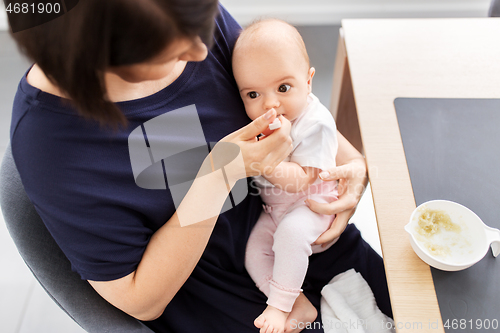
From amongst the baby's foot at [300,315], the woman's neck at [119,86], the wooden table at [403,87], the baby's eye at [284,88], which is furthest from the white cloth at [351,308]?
the woman's neck at [119,86]

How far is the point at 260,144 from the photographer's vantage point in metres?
0.67

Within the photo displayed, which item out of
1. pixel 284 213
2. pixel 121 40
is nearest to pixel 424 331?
pixel 284 213

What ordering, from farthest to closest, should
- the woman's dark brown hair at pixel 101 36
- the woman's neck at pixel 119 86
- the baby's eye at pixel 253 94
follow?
the baby's eye at pixel 253 94, the woman's neck at pixel 119 86, the woman's dark brown hair at pixel 101 36

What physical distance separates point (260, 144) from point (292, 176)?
0.17 meters

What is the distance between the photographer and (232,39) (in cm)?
87

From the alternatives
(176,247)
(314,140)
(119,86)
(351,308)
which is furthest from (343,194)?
(119,86)

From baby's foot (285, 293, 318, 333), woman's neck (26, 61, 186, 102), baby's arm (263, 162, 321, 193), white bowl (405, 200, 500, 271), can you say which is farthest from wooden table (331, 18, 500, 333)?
woman's neck (26, 61, 186, 102)

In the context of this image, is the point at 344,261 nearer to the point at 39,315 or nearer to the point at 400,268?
the point at 400,268

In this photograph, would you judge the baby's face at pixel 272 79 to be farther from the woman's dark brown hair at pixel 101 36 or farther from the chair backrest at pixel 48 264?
the chair backrest at pixel 48 264

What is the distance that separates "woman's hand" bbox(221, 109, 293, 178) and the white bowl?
0.91 ft

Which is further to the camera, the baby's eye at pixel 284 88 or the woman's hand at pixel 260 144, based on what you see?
the baby's eye at pixel 284 88

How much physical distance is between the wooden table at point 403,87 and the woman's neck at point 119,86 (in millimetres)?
460

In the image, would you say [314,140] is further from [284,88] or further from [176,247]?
[176,247]

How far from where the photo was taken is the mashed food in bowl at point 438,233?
0.61 meters
